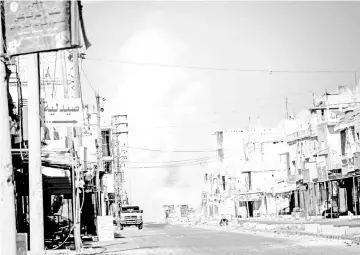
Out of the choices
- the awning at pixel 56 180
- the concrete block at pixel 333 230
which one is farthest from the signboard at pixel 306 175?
the awning at pixel 56 180

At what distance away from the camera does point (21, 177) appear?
2803 centimetres

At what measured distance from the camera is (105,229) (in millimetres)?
37406

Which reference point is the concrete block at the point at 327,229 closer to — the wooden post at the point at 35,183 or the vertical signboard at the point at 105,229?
the vertical signboard at the point at 105,229

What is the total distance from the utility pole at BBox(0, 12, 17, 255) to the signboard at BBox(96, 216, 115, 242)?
21.5m

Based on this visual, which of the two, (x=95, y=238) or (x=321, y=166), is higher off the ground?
(x=321, y=166)

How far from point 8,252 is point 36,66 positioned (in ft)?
30.4

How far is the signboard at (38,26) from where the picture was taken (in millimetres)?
14438

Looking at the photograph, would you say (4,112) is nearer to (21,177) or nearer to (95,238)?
(21,177)

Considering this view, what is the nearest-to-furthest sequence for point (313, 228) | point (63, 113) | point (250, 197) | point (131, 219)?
point (63, 113)
point (313, 228)
point (131, 219)
point (250, 197)

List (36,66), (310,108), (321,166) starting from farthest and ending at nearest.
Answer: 1. (310,108)
2. (321,166)
3. (36,66)

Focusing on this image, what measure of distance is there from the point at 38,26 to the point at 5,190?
3.98 m

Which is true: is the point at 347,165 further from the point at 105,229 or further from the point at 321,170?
the point at 105,229

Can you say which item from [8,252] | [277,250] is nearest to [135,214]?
[277,250]

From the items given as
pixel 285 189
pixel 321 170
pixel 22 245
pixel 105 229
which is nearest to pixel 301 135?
pixel 285 189
